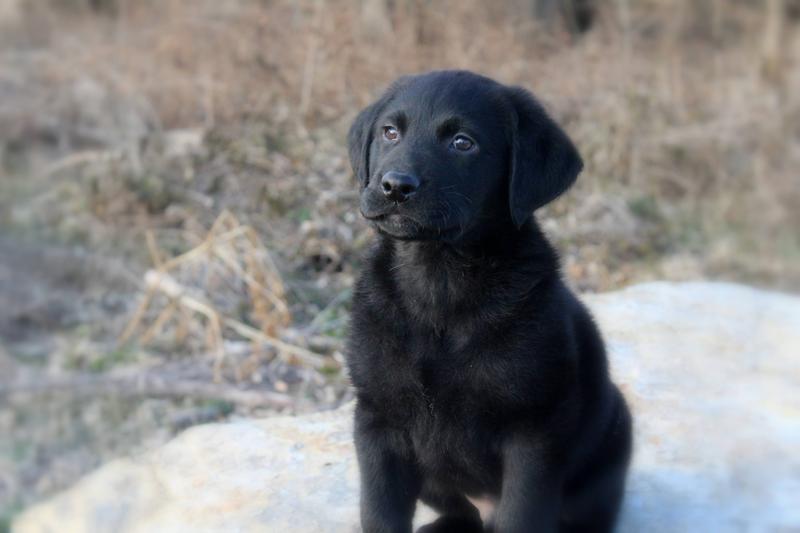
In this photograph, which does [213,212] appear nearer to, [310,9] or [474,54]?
[310,9]

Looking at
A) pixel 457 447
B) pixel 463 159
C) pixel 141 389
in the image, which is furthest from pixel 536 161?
pixel 141 389

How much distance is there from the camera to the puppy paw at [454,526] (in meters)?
3.04

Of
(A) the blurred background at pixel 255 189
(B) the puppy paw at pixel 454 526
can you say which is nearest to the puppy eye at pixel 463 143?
(B) the puppy paw at pixel 454 526

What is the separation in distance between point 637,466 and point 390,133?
5.46 feet

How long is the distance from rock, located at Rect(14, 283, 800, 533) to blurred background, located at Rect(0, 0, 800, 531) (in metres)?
1.04

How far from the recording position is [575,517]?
2.97m

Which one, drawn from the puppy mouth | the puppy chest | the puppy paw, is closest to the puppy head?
the puppy mouth

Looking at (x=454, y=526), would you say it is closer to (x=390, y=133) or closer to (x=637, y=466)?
(x=637, y=466)

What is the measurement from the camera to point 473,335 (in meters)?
2.72

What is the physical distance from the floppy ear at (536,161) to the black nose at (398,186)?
1.10 ft

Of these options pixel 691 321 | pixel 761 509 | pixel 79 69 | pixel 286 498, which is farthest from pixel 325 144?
pixel 761 509

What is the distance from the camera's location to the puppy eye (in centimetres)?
282

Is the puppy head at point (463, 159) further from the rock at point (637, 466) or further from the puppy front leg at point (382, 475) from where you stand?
the rock at point (637, 466)

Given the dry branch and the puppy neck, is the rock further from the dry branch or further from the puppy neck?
the dry branch
